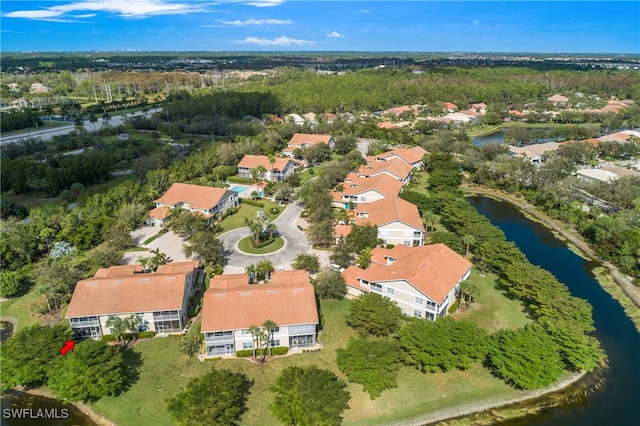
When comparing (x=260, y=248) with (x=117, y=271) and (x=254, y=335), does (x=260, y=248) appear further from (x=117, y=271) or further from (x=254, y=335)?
(x=254, y=335)

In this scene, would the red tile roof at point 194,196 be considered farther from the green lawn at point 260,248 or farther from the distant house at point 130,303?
the distant house at point 130,303

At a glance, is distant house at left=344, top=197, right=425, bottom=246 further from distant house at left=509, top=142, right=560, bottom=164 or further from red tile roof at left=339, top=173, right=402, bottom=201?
distant house at left=509, top=142, right=560, bottom=164

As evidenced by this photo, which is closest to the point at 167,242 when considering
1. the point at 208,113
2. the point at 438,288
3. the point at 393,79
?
the point at 438,288

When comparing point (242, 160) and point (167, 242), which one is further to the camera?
point (242, 160)

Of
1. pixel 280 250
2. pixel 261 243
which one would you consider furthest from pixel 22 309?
pixel 280 250

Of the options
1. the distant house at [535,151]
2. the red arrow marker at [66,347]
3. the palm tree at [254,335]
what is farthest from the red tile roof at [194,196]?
the distant house at [535,151]

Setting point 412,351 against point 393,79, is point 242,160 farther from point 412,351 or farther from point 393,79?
point 393,79
